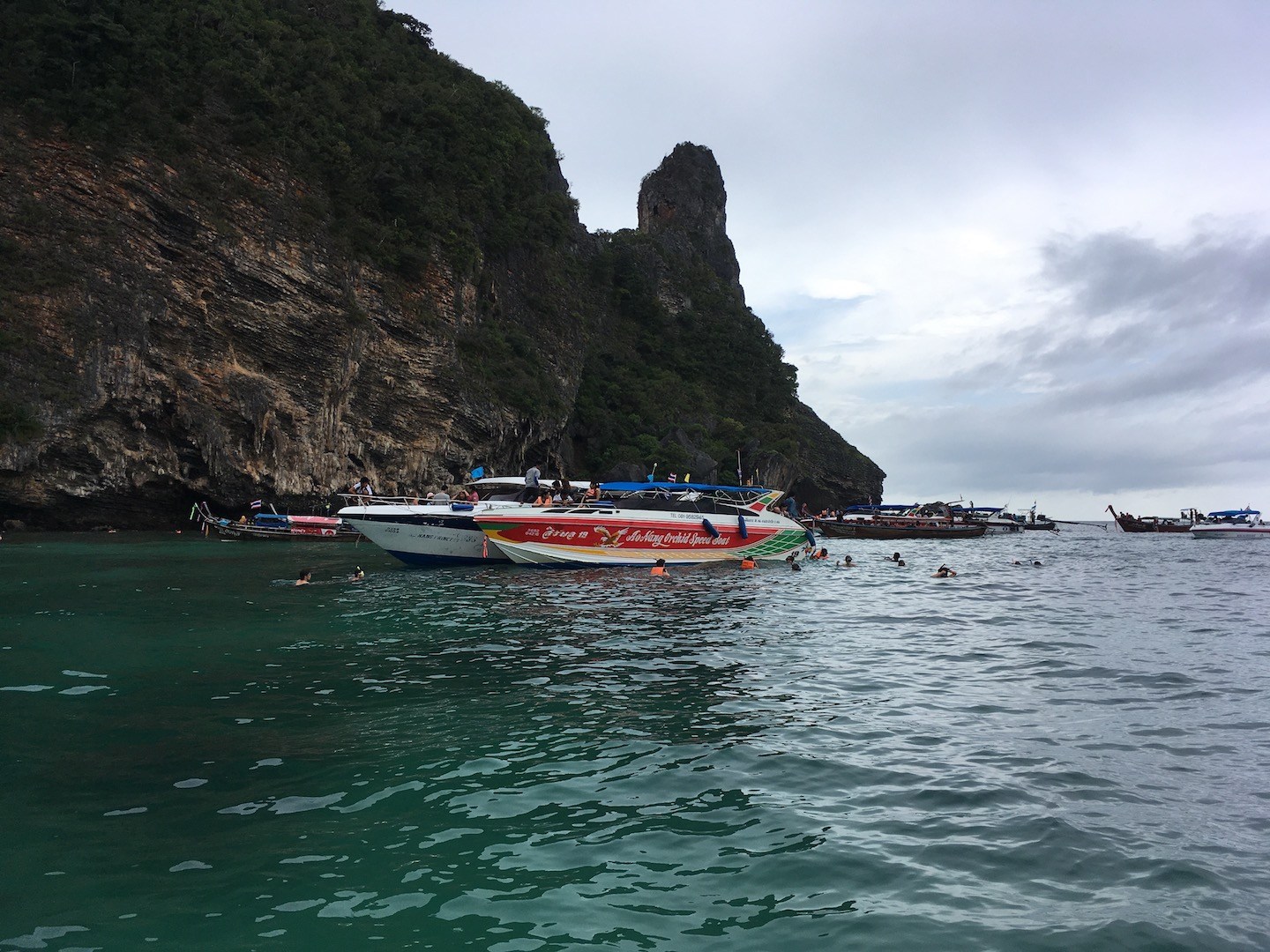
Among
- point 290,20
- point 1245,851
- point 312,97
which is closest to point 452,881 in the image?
point 1245,851

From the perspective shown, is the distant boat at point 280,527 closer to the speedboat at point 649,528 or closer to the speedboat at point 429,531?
the speedboat at point 429,531

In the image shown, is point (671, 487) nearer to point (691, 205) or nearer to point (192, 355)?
point (192, 355)

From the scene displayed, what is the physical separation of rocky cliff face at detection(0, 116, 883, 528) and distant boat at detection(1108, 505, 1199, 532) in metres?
61.3

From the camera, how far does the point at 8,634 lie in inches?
467

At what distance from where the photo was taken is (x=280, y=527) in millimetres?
37219

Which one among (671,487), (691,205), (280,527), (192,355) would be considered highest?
(691,205)

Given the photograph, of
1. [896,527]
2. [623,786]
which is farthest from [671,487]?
[896,527]

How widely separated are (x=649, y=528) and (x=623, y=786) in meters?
19.7

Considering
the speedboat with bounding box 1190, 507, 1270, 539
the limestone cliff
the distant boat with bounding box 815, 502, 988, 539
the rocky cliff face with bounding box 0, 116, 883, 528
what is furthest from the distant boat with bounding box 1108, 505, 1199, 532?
the rocky cliff face with bounding box 0, 116, 883, 528

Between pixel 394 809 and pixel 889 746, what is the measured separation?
4.46 metres

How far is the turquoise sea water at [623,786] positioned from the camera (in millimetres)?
4168

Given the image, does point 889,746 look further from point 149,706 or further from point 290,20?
point 290,20

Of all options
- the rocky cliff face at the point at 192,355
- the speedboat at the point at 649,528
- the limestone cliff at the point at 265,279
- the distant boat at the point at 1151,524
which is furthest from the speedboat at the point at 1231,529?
the rocky cliff face at the point at 192,355

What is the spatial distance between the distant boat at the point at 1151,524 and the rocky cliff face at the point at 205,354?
61.3 m
